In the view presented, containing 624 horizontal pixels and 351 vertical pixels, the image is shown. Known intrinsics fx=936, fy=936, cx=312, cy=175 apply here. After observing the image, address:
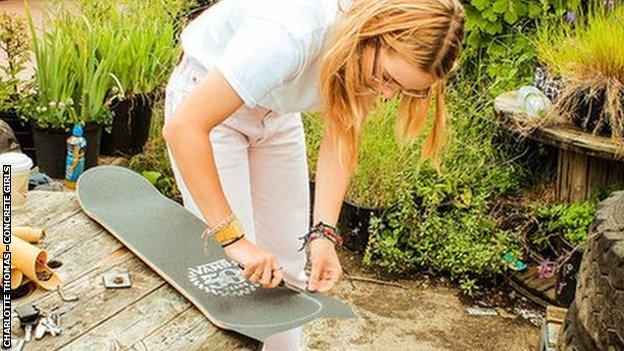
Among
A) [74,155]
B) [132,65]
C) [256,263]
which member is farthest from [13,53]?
[256,263]

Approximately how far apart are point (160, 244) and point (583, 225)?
2.19m

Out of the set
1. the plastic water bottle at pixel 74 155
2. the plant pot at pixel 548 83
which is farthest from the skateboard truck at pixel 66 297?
the plant pot at pixel 548 83

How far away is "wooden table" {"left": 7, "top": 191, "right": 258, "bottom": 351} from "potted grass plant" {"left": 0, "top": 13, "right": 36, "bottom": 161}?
6.06 feet

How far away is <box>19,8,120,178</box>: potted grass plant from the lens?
4.00 meters

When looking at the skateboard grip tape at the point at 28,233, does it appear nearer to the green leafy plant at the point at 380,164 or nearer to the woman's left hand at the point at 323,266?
the woman's left hand at the point at 323,266

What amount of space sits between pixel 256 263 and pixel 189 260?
21 cm

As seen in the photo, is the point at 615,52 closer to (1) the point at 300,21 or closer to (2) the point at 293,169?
(2) the point at 293,169

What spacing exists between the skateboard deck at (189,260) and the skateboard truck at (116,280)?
7 cm

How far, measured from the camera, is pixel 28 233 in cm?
222

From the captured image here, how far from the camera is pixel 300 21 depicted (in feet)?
6.55

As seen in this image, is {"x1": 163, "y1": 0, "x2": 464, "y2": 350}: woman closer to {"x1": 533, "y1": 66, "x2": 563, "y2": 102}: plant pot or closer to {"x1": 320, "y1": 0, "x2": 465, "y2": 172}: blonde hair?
{"x1": 320, "y1": 0, "x2": 465, "y2": 172}: blonde hair

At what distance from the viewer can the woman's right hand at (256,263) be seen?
205cm

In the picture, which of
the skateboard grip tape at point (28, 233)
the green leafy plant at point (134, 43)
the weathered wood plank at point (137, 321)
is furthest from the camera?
the green leafy plant at point (134, 43)

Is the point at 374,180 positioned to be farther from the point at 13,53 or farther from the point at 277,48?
the point at 277,48
